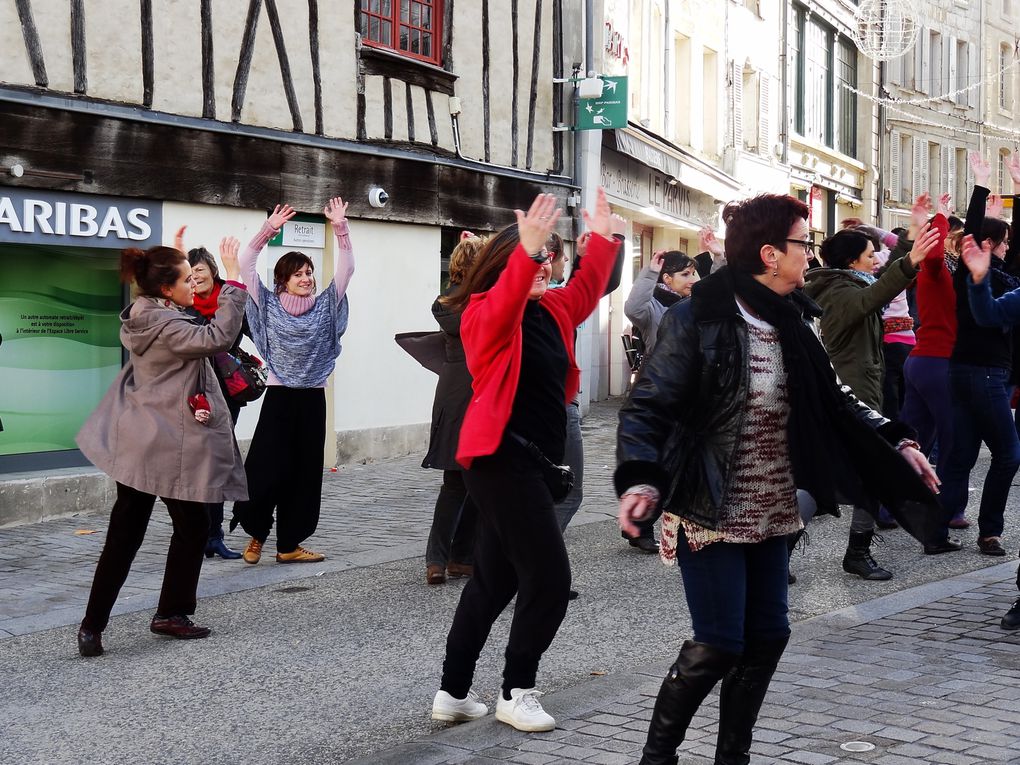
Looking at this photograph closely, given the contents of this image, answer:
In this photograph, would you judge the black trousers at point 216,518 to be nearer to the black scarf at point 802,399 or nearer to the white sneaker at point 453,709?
the white sneaker at point 453,709

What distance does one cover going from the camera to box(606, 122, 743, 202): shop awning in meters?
18.1

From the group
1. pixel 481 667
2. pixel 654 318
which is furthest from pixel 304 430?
pixel 481 667

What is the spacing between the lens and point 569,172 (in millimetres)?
16516

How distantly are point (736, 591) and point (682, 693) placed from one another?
0.30m

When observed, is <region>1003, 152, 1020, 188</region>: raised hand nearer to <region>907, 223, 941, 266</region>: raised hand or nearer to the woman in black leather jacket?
<region>907, 223, 941, 266</region>: raised hand

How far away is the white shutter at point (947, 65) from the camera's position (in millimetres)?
36250

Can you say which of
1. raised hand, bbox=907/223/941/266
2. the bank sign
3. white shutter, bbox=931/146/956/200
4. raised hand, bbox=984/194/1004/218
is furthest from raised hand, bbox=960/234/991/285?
white shutter, bbox=931/146/956/200

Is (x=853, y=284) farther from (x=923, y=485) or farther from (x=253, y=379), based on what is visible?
(x=923, y=485)

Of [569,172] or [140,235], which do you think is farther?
[569,172]

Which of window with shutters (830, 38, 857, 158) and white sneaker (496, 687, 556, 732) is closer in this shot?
white sneaker (496, 687, 556, 732)

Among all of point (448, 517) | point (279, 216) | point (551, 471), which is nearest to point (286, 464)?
point (448, 517)

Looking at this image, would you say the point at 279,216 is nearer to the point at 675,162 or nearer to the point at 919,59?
the point at 675,162

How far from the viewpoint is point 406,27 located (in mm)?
13969

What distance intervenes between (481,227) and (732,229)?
11.0 metres
